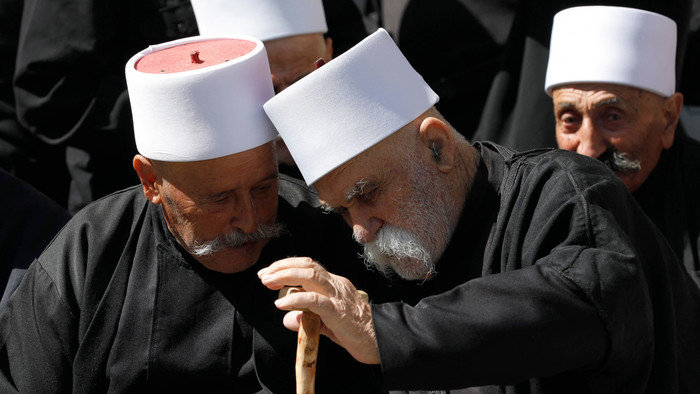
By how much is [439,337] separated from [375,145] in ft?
2.50

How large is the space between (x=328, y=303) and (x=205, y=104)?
0.93 meters

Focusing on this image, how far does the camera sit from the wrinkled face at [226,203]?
299cm

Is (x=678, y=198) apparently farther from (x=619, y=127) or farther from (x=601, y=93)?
(x=601, y=93)

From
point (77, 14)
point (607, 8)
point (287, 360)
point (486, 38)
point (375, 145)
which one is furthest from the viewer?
point (486, 38)

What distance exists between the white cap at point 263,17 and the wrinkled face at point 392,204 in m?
1.45

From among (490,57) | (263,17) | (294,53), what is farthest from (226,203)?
(490,57)

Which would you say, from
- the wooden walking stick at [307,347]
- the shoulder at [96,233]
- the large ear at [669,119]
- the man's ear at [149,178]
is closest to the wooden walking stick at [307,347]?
the wooden walking stick at [307,347]

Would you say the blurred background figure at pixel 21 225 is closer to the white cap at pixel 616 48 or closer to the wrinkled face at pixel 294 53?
the wrinkled face at pixel 294 53


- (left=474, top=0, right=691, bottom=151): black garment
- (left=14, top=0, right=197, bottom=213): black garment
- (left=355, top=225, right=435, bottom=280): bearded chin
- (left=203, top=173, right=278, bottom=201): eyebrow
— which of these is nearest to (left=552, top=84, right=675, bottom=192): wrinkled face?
(left=474, top=0, right=691, bottom=151): black garment

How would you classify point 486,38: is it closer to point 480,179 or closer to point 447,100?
point 447,100

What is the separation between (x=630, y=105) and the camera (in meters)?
4.06

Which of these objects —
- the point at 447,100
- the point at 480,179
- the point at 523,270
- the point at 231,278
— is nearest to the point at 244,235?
the point at 231,278

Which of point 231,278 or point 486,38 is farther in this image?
point 486,38

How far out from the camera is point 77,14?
4.70m
